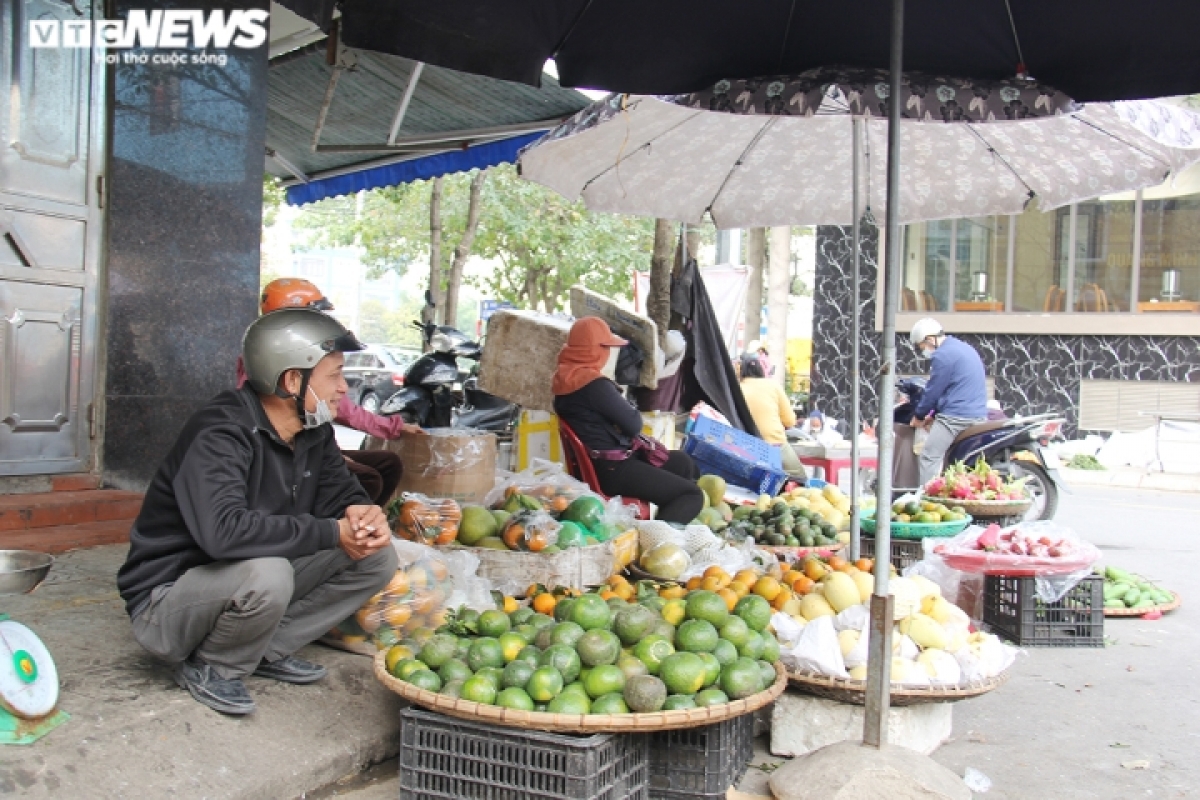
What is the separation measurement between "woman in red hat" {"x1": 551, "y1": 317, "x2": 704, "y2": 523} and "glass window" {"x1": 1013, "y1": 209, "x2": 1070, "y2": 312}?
12473 millimetres

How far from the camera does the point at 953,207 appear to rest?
18.3 ft

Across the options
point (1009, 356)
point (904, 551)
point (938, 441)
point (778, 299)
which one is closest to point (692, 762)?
point (904, 551)

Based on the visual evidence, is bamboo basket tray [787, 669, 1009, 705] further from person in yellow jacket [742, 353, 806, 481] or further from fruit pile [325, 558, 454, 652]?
person in yellow jacket [742, 353, 806, 481]

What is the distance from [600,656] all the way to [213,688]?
1250 mm

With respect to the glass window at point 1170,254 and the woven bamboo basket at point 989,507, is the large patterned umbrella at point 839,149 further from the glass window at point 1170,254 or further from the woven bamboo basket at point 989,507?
the glass window at point 1170,254

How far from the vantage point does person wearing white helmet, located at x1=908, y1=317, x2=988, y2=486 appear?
28.9 ft

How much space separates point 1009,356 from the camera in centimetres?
1645

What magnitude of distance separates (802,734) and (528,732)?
52.3 inches

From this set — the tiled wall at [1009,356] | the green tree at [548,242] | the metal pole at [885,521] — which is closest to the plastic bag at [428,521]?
the metal pole at [885,521]

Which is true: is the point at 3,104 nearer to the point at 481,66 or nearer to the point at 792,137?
the point at 481,66

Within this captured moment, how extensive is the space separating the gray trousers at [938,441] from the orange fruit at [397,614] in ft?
A: 19.7

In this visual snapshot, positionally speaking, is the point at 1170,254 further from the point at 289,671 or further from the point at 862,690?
the point at 289,671

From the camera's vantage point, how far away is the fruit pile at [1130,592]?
617 cm

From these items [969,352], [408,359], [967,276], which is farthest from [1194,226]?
[408,359]
